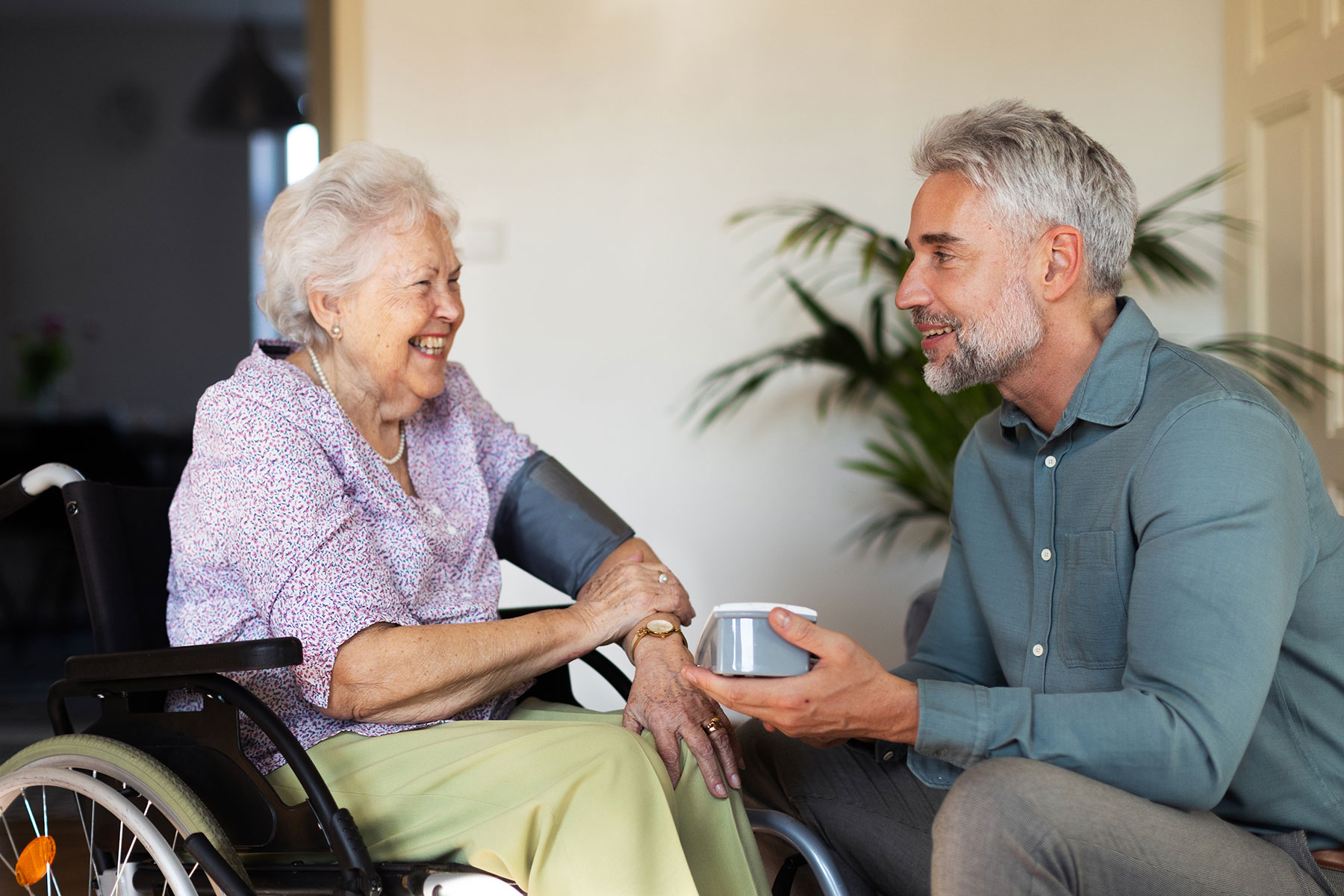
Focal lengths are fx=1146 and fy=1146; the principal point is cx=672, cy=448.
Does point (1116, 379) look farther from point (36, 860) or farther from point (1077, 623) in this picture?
point (36, 860)

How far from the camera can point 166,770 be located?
125 centimetres

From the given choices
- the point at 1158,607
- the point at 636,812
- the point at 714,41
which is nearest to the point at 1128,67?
the point at 714,41

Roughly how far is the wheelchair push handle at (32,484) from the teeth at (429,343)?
0.48m

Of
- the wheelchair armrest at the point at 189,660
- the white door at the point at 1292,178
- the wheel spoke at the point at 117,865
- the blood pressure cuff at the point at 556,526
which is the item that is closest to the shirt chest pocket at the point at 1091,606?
the blood pressure cuff at the point at 556,526

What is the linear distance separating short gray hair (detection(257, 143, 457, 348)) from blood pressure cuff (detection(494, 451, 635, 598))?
43 centimetres

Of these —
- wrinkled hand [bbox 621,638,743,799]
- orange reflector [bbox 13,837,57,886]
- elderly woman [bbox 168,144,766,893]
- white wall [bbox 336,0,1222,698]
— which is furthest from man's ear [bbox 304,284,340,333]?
white wall [bbox 336,0,1222,698]

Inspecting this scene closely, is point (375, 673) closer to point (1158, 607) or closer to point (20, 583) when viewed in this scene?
point (1158, 607)

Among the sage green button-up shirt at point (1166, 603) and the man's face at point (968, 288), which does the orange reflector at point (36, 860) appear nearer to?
the sage green button-up shirt at point (1166, 603)

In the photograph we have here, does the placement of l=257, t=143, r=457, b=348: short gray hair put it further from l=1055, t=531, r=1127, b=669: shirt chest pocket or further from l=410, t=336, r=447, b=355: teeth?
l=1055, t=531, r=1127, b=669: shirt chest pocket

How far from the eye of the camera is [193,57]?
4297mm

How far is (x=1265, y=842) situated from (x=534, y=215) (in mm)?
2509

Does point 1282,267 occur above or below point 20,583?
above

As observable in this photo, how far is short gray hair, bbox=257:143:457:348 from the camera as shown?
5.24 ft

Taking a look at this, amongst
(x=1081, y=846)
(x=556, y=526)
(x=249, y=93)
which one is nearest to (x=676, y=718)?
(x=556, y=526)
